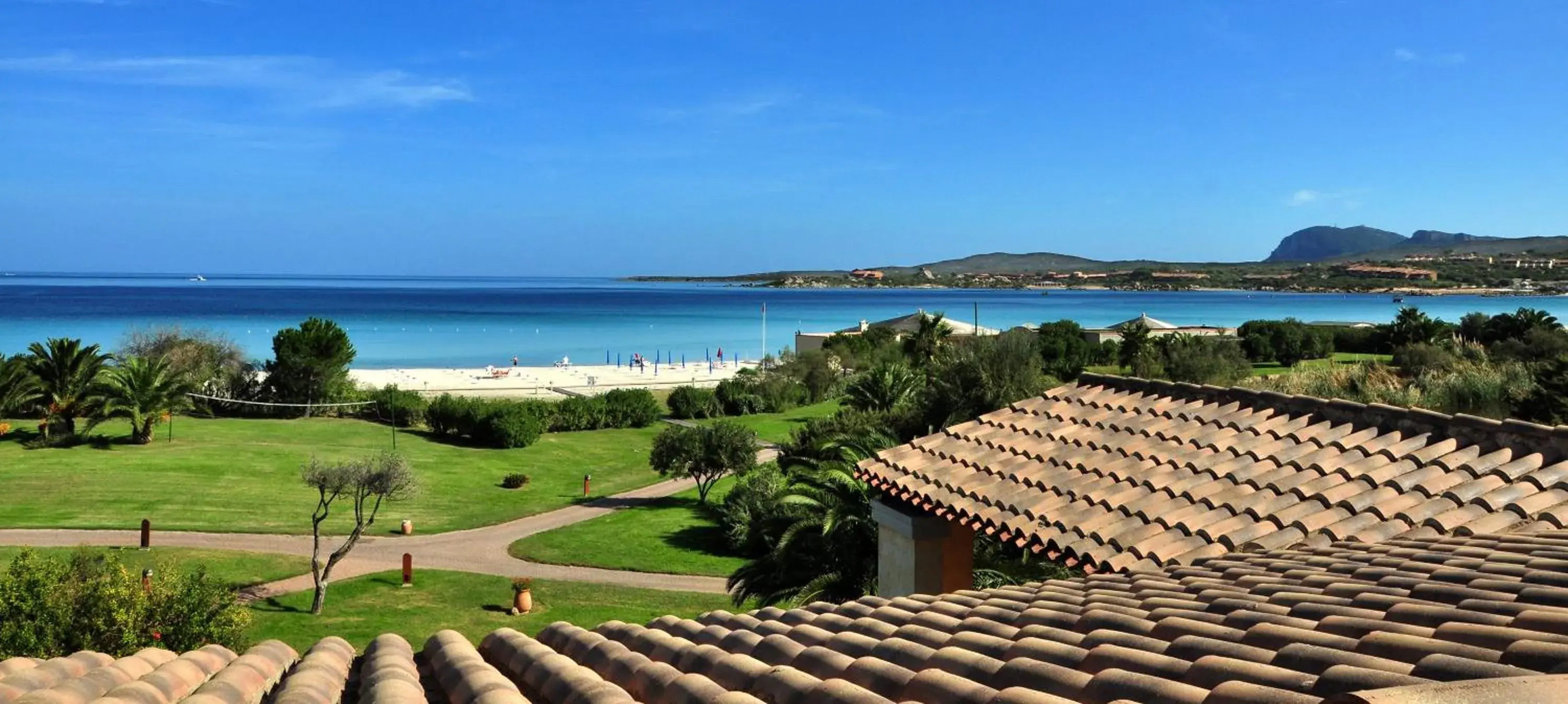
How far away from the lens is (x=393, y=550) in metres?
24.0

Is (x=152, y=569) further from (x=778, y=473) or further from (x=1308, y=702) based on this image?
(x=1308, y=702)

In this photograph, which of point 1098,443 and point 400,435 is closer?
point 1098,443

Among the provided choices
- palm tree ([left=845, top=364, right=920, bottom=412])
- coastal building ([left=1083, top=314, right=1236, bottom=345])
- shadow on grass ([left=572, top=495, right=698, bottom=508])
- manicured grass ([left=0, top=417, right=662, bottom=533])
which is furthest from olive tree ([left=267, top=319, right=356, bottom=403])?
coastal building ([left=1083, top=314, right=1236, bottom=345])

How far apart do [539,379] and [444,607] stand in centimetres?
5186

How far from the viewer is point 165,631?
43.5 ft

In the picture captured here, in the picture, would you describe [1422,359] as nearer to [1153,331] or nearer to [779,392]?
[779,392]

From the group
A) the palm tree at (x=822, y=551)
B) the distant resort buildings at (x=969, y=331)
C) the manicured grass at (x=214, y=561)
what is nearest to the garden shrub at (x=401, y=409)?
the manicured grass at (x=214, y=561)

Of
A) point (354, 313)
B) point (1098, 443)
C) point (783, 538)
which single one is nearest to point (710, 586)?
point (783, 538)

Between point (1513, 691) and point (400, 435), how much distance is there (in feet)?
147

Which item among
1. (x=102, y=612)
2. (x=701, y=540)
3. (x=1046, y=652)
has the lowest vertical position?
(x=701, y=540)

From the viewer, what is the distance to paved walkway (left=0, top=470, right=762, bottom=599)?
859 inches

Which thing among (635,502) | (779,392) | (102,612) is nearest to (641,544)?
(635,502)

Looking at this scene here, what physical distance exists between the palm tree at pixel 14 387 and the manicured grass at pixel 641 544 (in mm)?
21424

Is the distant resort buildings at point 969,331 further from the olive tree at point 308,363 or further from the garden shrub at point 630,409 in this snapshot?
the olive tree at point 308,363
